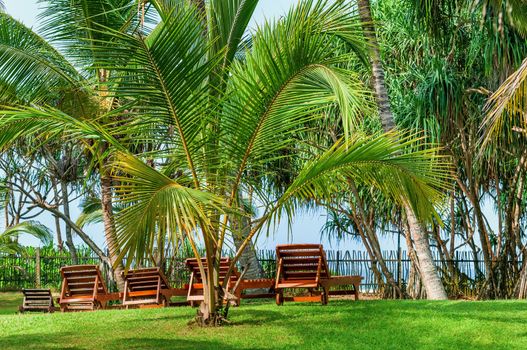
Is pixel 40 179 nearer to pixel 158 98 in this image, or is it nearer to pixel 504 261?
pixel 504 261

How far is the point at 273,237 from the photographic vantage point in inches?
295

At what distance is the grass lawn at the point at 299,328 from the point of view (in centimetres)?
709

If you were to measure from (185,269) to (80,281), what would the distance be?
22.1 ft

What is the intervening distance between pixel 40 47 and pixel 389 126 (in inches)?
233

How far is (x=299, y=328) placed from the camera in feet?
25.6

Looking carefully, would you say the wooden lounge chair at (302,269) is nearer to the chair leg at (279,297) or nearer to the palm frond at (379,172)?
the chair leg at (279,297)

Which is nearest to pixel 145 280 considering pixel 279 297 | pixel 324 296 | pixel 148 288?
pixel 148 288

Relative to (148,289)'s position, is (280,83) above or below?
above

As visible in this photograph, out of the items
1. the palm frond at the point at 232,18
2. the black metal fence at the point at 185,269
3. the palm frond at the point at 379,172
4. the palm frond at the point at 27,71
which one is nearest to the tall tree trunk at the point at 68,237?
the black metal fence at the point at 185,269

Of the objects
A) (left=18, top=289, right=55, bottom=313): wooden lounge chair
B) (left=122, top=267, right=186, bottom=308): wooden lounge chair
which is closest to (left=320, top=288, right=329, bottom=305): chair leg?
(left=122, top=267, right=186, bottom=308): wooden lounge chair

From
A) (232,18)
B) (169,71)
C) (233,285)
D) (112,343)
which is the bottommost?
(112,343)

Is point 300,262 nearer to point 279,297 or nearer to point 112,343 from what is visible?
point 279,297

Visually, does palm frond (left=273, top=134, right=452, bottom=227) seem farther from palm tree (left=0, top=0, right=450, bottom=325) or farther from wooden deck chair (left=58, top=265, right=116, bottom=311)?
wooden deck chair (left=58, top=265, right=116, bottom=311)

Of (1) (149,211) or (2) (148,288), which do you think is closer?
(1) (149,211)
